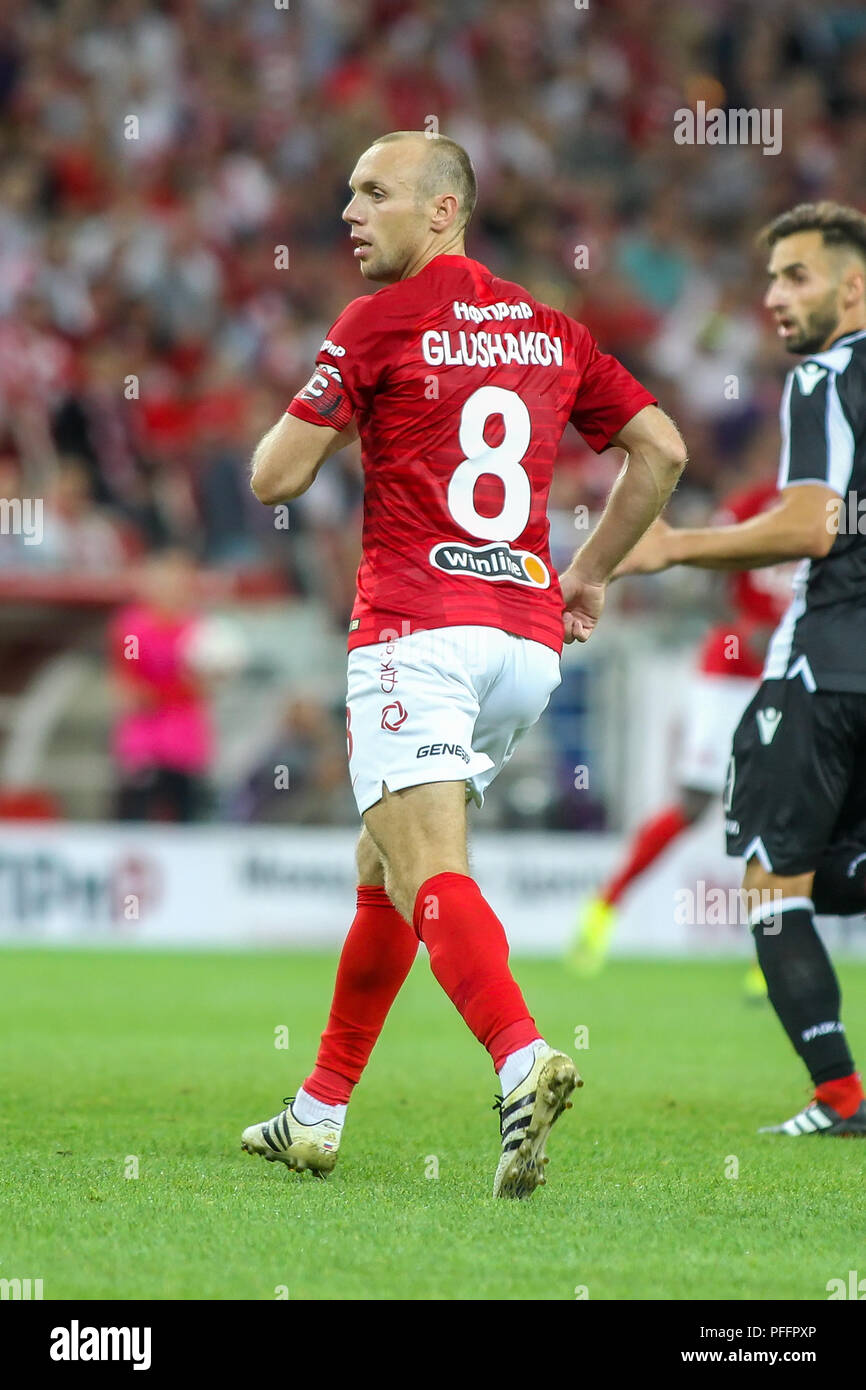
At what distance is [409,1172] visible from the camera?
14.6ft

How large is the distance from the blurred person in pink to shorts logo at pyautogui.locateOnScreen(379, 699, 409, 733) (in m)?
8.50

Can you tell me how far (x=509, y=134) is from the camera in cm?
1861

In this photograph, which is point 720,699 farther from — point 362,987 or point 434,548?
point 434,548

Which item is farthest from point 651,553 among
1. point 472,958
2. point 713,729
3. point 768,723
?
point 713,729

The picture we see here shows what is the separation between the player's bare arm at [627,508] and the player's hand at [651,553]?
210 millimetres

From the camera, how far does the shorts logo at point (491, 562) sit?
426 centimetres

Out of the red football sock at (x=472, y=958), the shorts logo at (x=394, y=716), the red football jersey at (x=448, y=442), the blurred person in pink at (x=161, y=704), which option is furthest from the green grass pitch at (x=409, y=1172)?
the blurred person in pink at (x=161, y=704)

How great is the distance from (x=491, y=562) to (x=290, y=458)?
1.69 ft

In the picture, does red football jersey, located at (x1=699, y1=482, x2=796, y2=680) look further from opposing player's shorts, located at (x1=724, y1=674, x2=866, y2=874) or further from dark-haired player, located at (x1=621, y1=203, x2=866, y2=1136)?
opposing player's shorts, located at (x1=724, y1=674, x2=866, y2=874)

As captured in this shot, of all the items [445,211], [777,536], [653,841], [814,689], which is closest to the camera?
[445,211]
